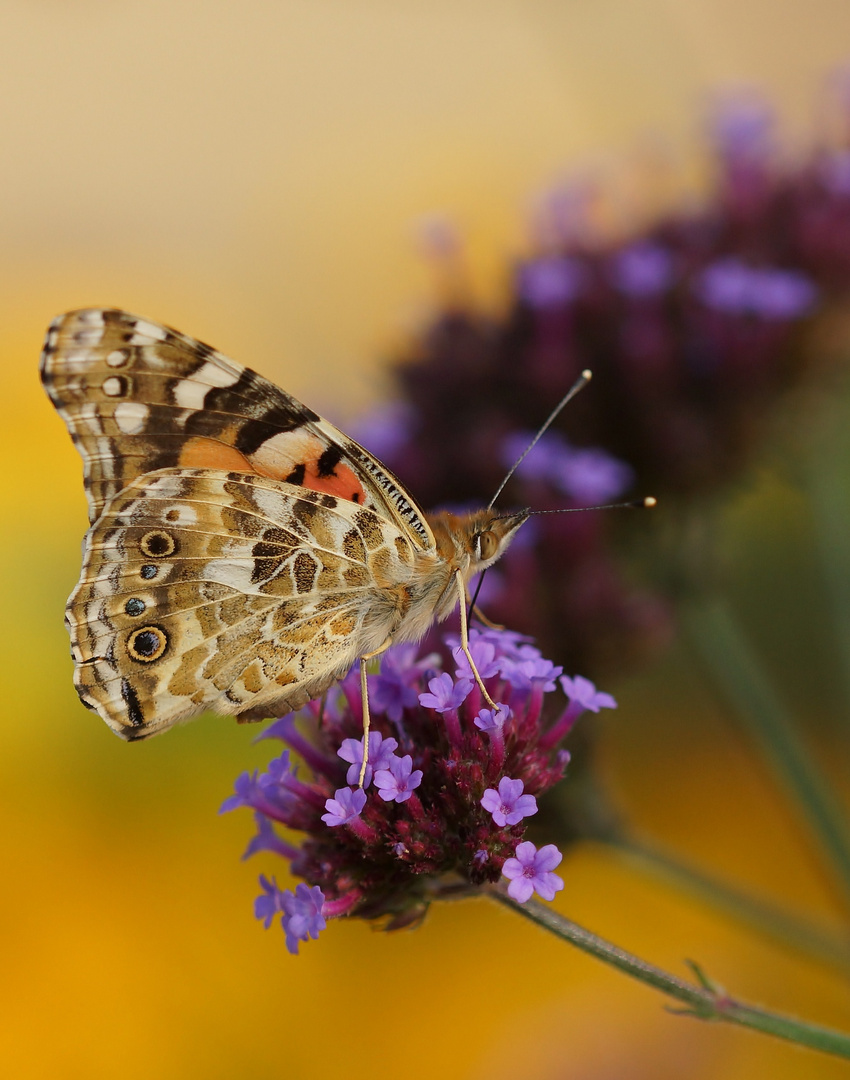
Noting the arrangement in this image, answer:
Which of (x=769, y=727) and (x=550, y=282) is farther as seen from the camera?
(x=550, y=282)

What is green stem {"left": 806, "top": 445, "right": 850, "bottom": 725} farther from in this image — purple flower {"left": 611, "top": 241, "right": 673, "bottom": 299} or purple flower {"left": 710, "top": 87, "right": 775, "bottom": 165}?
purple flower {"left": 710, "top": 87, "right": 775, "bottom": 165}

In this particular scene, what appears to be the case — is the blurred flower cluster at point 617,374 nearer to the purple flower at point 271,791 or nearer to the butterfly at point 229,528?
the butterfly at point 229,528

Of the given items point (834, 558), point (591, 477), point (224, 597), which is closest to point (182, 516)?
point (224, 597)

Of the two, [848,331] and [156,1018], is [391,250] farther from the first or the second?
[156,1018]

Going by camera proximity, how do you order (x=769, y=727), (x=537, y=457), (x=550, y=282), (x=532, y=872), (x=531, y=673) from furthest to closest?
(x=550, y=282)
(x=537, y=457)
(x=769, y=727)
(x=531, y=673)
(x=532, y=872)

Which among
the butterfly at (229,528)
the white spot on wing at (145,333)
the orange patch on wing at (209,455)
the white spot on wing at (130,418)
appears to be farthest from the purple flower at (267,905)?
the white spot on wing at (145,333)

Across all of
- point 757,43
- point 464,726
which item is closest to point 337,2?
point 757,43

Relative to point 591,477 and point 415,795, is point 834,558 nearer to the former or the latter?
point 591,477
